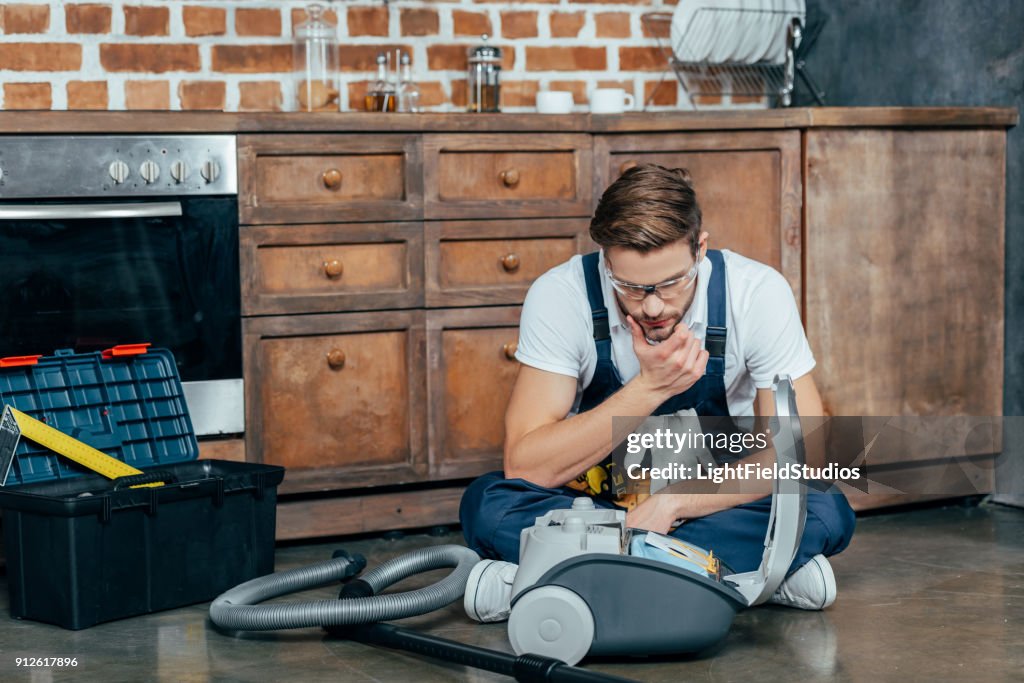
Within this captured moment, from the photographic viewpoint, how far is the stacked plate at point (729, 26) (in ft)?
11.5

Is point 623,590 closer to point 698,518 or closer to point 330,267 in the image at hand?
point 698,518

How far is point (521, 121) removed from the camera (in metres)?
2.84

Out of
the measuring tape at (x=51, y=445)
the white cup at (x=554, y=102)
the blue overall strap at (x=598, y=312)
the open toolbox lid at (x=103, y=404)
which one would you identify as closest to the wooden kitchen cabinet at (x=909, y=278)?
the white cup at (x=554, y=102)

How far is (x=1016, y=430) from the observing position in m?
3.12

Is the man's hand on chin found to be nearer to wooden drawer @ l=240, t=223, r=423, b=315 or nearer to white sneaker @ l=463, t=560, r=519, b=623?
white sneaker @ l=463, t=560, r=519, b=623

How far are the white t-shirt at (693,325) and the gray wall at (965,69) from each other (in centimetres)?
114

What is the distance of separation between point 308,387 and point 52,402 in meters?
0.55

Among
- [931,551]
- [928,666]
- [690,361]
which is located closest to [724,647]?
[928,666]

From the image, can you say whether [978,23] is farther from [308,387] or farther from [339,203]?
[308,387]

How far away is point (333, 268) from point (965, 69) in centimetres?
160

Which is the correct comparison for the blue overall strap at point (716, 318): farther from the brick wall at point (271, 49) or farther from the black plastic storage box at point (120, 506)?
the brick wall at point (271, 49)

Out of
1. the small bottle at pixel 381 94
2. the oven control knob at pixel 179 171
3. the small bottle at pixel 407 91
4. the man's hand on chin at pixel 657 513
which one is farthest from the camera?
the small bottle at pixel 407 91

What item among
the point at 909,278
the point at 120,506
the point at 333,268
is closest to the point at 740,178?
the point at 909,278

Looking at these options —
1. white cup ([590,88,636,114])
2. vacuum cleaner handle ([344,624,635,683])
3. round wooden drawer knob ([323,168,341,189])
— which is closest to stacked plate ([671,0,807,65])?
white cup ([590,88,636,114])
